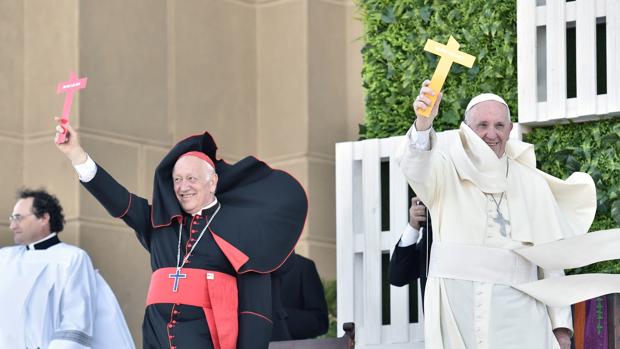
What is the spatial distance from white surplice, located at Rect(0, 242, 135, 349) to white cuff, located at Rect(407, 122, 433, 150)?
3097 millimetres

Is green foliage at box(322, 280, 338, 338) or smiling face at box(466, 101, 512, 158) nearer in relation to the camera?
smiling face at box(466, 101, 512, 158)

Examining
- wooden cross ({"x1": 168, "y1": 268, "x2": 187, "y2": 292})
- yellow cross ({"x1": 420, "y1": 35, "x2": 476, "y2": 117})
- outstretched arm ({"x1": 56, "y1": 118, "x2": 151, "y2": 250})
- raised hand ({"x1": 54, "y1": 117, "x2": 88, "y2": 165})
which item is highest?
yellow cross ({"x1": 420, "y1": 35, "x2": 476, "y2": 117})

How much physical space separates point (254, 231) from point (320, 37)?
4.01 meters

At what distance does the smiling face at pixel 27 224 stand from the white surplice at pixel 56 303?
0.26 feet

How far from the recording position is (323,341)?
8539mm

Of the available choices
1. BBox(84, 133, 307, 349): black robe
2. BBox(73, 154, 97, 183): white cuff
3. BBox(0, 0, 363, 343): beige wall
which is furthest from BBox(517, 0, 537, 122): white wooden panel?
BBox(0, 0, 363, 343): beige wall

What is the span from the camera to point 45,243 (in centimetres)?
1066

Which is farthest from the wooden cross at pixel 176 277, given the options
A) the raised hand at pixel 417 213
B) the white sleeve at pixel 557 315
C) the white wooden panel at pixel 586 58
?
the white wooden panel at pixel 586 58

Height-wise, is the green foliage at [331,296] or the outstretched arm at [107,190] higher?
Result: the outstretched arm at [107,190]

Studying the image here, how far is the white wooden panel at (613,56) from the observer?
8.99 m

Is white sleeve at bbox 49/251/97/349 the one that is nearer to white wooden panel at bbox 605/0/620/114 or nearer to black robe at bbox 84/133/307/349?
black robe at bbox 84/133/307/349

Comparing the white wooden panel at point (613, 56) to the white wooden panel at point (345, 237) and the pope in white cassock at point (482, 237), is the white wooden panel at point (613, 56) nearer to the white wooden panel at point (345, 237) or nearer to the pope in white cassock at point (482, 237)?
the pope in white cassock at point (482, 237)

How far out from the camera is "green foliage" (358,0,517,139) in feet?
30.8

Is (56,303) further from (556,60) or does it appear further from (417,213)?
(556,60)
